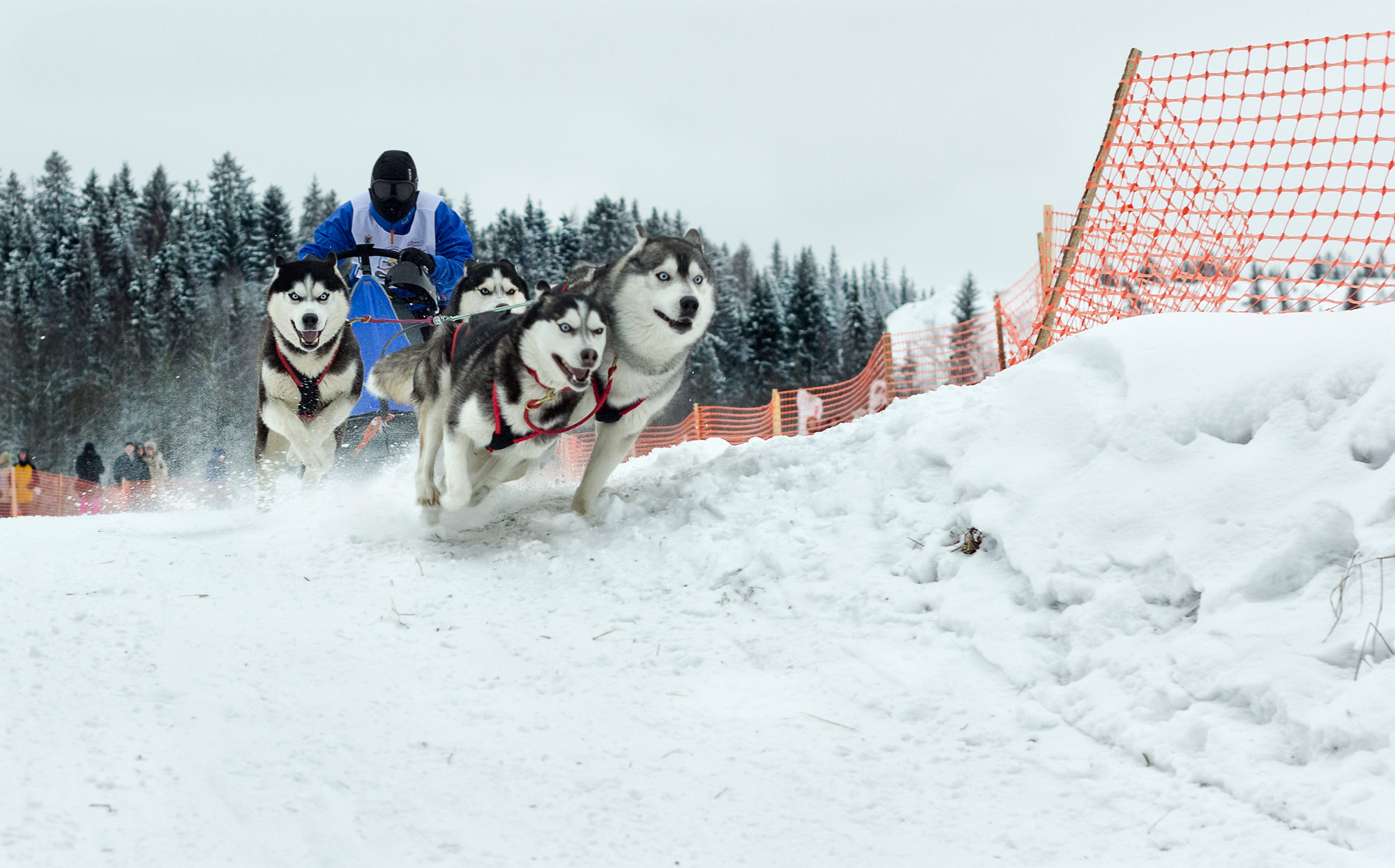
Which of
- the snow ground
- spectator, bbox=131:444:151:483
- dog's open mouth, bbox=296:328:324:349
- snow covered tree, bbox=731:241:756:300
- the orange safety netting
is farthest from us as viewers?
snow covered tree, bbox=731:241:756:300

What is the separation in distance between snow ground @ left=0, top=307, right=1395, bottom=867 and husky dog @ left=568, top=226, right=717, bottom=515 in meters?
0.54

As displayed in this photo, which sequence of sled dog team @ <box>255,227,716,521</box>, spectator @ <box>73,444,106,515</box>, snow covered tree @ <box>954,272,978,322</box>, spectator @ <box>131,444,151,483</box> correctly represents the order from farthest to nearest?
1. snow covered tree @ <box>954,272,978,322</box>
2. spectator @ <box>73,444,106,515</box>
3. spectator @ <box>131,444,151,483</box>
4. sled dog team @ <box>255,227,716,521</box>

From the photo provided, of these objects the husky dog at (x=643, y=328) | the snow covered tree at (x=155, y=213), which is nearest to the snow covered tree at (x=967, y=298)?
the snow covered tree at (x=155, y=213)

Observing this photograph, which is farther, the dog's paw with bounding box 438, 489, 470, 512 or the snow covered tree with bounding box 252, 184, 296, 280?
the snow covered tree with bounding box 252, 184, 296, 280

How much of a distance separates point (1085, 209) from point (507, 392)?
11.3ft

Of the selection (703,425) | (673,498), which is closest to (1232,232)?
(673,498)

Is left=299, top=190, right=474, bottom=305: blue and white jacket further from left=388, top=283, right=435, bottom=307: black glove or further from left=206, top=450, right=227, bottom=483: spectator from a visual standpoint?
left=206, top=450, right=227, bottom=483: spectator

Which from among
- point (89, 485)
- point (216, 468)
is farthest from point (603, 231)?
point (216, 468)

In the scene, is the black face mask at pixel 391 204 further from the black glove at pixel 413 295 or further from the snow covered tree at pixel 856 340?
the snow covered tree at pixel 856 340

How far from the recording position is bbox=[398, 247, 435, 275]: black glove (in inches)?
220

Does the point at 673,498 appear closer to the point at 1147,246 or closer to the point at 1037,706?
the point at 1037,706

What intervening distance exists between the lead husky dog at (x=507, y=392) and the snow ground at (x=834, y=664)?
0.51 meters

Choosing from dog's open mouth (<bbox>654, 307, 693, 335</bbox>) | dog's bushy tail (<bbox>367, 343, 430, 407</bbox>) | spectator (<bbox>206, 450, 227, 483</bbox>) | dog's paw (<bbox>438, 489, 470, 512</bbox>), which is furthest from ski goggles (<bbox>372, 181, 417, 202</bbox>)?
spectator (<bbox>206, 450, 227, 483</bbox>)

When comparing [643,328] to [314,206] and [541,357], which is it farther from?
[314,206]
